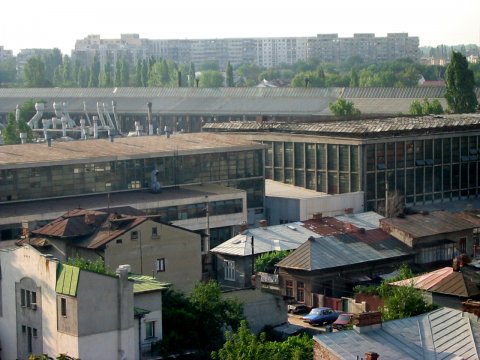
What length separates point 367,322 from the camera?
36500 millimetres

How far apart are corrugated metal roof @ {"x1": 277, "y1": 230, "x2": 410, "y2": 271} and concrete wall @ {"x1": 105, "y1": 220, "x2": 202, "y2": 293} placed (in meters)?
7.04

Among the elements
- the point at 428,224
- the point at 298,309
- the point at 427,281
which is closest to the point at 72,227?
the point at 298,309

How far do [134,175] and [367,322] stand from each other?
118 feet

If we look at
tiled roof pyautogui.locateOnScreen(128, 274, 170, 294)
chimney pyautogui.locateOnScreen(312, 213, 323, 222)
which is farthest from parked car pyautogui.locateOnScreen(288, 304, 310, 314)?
tiled roof pyautogui.locateOnScreen(128, 274, 170, 294)

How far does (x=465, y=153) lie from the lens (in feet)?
271

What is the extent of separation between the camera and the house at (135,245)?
50656 millimetres

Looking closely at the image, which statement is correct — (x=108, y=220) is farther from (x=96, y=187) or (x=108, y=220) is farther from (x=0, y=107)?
(x=0, y=107)

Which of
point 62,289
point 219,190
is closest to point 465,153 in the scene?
point 219,190

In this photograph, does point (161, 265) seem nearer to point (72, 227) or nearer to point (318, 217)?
point (72, 227)

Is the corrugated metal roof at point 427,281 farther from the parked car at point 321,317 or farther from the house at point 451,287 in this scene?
the parked car at point 321,317

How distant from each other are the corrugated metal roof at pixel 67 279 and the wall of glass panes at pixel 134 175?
26.9 m

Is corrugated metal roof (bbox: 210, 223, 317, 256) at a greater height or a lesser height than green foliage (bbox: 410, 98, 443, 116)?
lesser

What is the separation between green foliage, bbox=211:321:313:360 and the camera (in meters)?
36.6

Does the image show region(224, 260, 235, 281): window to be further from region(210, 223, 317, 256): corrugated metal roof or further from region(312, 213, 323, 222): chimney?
region(312, 213, 323, 222): chimney
